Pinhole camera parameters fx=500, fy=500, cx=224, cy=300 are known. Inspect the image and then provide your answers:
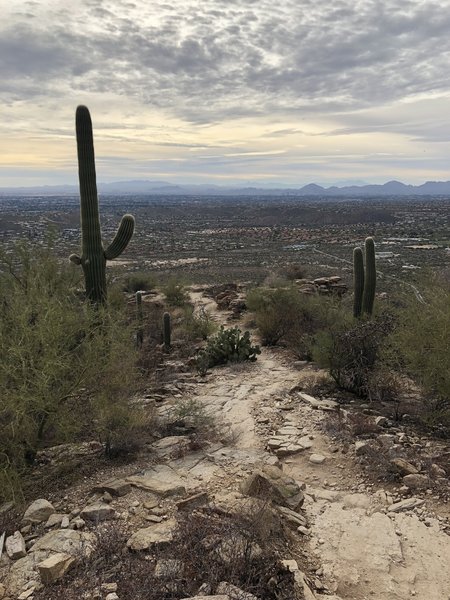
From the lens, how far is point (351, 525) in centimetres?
511

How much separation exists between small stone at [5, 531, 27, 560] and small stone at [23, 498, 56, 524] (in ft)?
0.89

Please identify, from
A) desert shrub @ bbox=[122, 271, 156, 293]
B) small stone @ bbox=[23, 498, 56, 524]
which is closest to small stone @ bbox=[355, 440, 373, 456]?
small stone @ bbox=[23, 498, 56, 524]

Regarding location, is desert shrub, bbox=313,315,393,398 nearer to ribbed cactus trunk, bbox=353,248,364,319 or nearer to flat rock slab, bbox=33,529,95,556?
ribbed cactus trunk, bbox=353,248,364,319

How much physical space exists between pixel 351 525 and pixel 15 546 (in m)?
3.23

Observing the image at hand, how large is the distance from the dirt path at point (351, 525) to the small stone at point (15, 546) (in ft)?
8.50

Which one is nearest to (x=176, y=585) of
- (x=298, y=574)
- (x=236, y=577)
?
(x=236, y=577)

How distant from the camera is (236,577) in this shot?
12.5 feet

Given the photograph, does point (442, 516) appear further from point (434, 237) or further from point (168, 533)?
point (434, 237)

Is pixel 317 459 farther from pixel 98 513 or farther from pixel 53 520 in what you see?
pixel 53 520

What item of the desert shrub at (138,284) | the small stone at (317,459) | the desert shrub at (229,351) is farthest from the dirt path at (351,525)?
the desert shrub at (138,284)

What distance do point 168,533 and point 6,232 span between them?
55.4 metres

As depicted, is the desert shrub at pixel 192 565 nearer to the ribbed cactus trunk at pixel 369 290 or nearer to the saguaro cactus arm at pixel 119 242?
the saguaro cactus arm at pixel 119 242

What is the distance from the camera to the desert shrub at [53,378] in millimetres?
5680

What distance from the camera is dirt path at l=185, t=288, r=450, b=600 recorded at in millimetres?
4246
